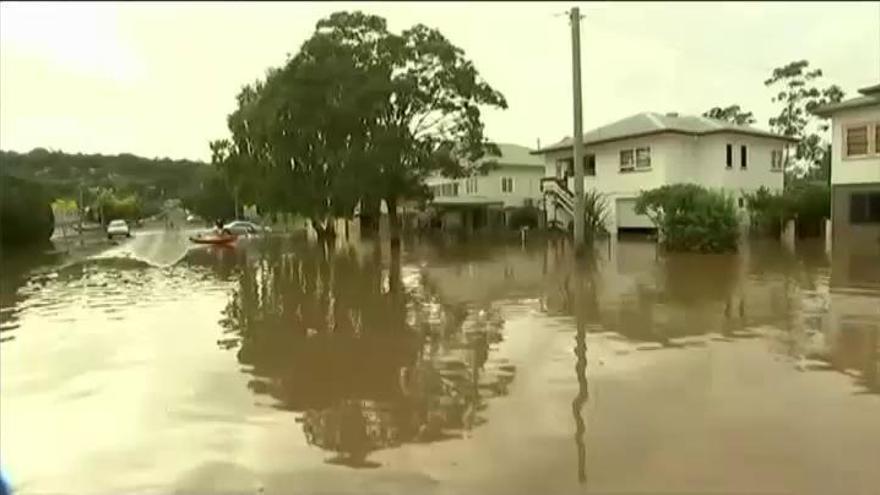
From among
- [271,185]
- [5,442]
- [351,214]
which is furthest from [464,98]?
[5,442]

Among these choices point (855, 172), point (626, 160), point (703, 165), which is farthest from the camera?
point (626, 160)

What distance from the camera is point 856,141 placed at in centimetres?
2028

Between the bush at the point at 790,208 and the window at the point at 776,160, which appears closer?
the bush at the point at 790,208

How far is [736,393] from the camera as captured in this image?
6137 mm

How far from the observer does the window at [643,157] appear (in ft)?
84.4

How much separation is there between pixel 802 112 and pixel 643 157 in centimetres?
493

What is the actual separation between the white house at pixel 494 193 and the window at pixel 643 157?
601 cm

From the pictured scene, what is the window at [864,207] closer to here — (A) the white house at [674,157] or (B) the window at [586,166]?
(A) the white house at [674,157]

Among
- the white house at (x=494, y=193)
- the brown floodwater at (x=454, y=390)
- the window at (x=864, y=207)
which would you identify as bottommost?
the brown floodwater at (x=454, y=390)

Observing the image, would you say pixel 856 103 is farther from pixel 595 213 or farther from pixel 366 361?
pixel 366 361

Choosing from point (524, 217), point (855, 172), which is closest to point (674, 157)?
point (855, 172)

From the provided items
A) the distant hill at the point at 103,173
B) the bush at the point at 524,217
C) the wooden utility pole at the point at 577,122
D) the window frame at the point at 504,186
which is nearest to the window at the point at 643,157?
the bush at the point at 524,217

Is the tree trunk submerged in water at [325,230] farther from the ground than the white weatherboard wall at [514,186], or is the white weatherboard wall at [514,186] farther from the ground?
the white weatherboard wall at [514,186]

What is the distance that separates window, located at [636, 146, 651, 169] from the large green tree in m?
4.10
